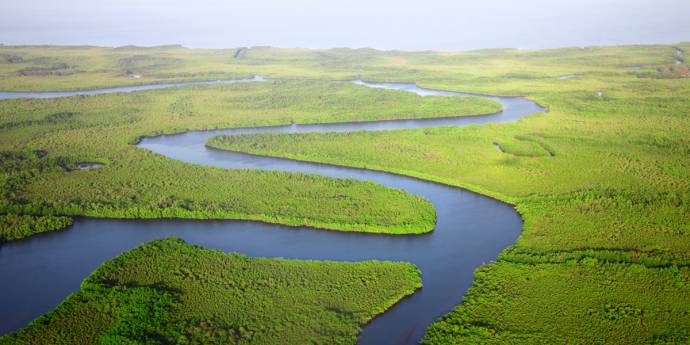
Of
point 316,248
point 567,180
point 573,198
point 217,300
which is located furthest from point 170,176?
point 567,180

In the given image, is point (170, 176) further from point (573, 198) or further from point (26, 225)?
point (573, 198)

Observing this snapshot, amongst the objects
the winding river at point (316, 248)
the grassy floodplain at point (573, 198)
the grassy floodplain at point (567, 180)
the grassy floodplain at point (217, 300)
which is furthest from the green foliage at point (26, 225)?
the grassy floodplain at point (573, 198)

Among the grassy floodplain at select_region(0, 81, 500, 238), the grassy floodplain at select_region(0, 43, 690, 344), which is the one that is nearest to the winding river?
the grassy floodplain at select_region(0, 81, 500, 238)

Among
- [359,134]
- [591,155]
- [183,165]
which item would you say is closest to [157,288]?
[183,165]

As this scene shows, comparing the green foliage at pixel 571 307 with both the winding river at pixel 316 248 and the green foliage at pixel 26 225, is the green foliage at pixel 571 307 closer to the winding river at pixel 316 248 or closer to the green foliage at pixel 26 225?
the winding river at pixel 316 248

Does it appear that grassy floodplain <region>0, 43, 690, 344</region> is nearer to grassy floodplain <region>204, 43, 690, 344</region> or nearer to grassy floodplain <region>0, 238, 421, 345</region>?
grassy floodplain <region>204, 43, 690, 344</region>

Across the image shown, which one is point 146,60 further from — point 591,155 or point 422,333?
point 422,333
